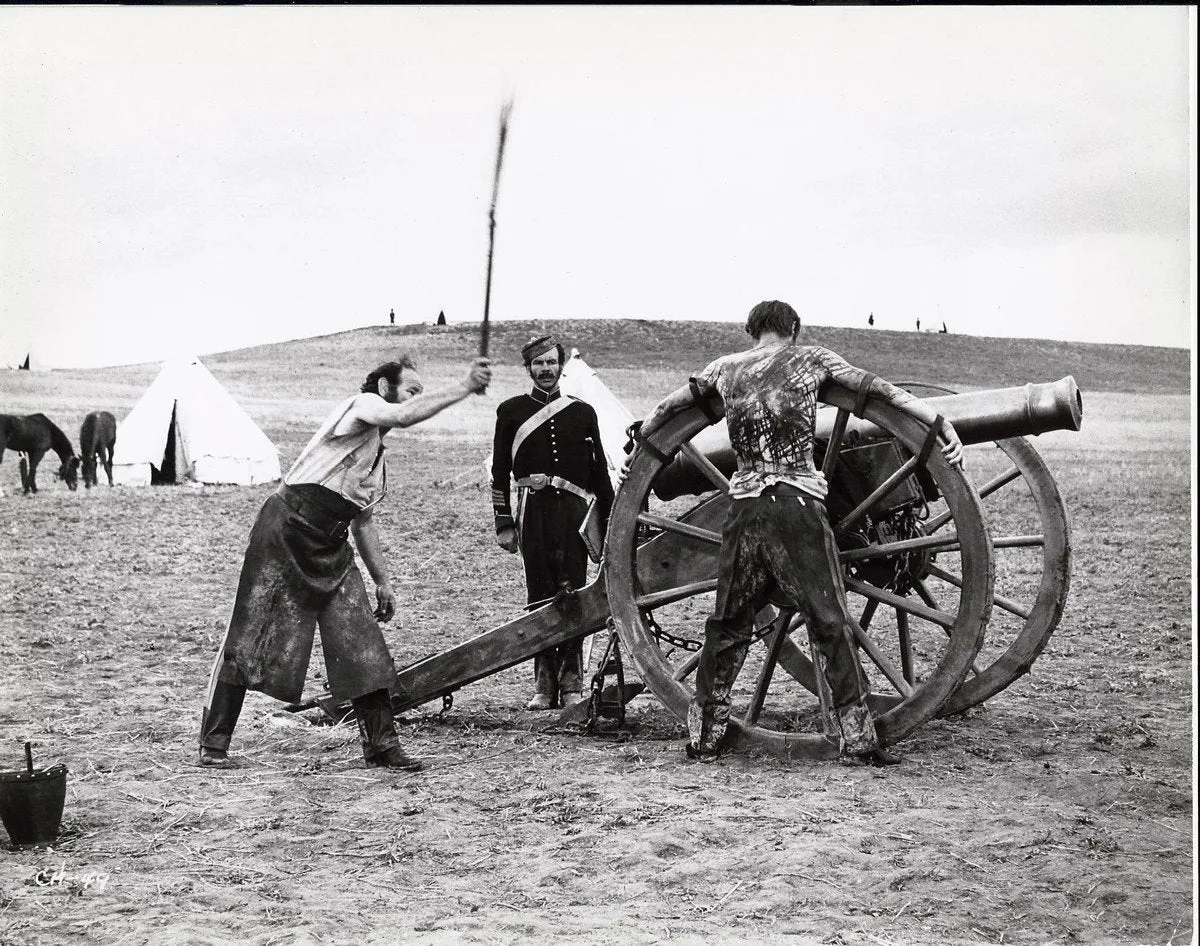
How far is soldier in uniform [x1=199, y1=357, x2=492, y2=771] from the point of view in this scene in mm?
5215

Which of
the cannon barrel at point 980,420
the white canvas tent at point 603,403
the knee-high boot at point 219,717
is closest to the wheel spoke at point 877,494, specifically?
the cannon barrel at point 980,420

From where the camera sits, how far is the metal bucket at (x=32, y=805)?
427 centimetres

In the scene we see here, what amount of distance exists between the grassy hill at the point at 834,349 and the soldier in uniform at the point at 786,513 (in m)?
1.92

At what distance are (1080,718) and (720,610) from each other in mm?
2016

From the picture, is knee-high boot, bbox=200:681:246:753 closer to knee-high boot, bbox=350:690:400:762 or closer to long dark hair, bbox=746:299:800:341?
knee-high boot, bbox=350:690:400:762

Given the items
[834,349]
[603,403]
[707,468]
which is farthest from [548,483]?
[834,349]

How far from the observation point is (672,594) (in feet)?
17.3

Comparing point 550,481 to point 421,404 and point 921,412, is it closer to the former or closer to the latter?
point 421,404

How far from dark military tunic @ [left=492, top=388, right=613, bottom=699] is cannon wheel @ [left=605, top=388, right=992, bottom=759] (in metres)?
0.96

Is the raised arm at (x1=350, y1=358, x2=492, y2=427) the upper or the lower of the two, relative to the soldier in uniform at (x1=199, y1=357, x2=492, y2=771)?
upper

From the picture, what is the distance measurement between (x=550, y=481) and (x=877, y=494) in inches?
83.7

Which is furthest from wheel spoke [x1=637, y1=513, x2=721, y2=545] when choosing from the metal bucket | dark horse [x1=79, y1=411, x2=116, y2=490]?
dark horse [x1=79, y1=411, x2=116, y2=490]

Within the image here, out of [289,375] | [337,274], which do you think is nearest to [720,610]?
[337,274]

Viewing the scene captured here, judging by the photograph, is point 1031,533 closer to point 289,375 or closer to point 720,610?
point 720,610
